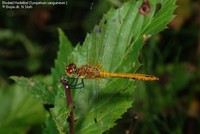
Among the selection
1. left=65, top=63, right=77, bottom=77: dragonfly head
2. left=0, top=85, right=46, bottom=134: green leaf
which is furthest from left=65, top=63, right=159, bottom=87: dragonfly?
left=0, top=85, right=46, bottom=134: green leaf

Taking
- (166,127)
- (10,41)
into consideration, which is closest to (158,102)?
(166,127)

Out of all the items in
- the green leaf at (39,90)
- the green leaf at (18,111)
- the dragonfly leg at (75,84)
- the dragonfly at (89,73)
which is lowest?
the green leaf at (18,111)

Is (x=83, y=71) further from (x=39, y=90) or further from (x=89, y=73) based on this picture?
(x=39, y=90)

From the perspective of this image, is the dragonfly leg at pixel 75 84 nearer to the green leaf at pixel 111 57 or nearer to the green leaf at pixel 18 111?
the green leaf at pixel 111 57

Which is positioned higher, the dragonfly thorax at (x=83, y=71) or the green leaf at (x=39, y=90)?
the dragonfly thorax at (x=83, y=71)

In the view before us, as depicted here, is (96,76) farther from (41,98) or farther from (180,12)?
(180,12)

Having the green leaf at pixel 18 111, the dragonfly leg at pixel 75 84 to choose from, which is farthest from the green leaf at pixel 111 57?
the green leaf at pixel 18 111

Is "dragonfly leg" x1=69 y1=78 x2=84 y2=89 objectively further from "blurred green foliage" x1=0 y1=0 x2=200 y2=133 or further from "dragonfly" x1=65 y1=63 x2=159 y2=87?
"blurred green foliage" x1=0 y1=0 x2=200 y2=133

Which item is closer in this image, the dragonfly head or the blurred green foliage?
the dragonfly head
